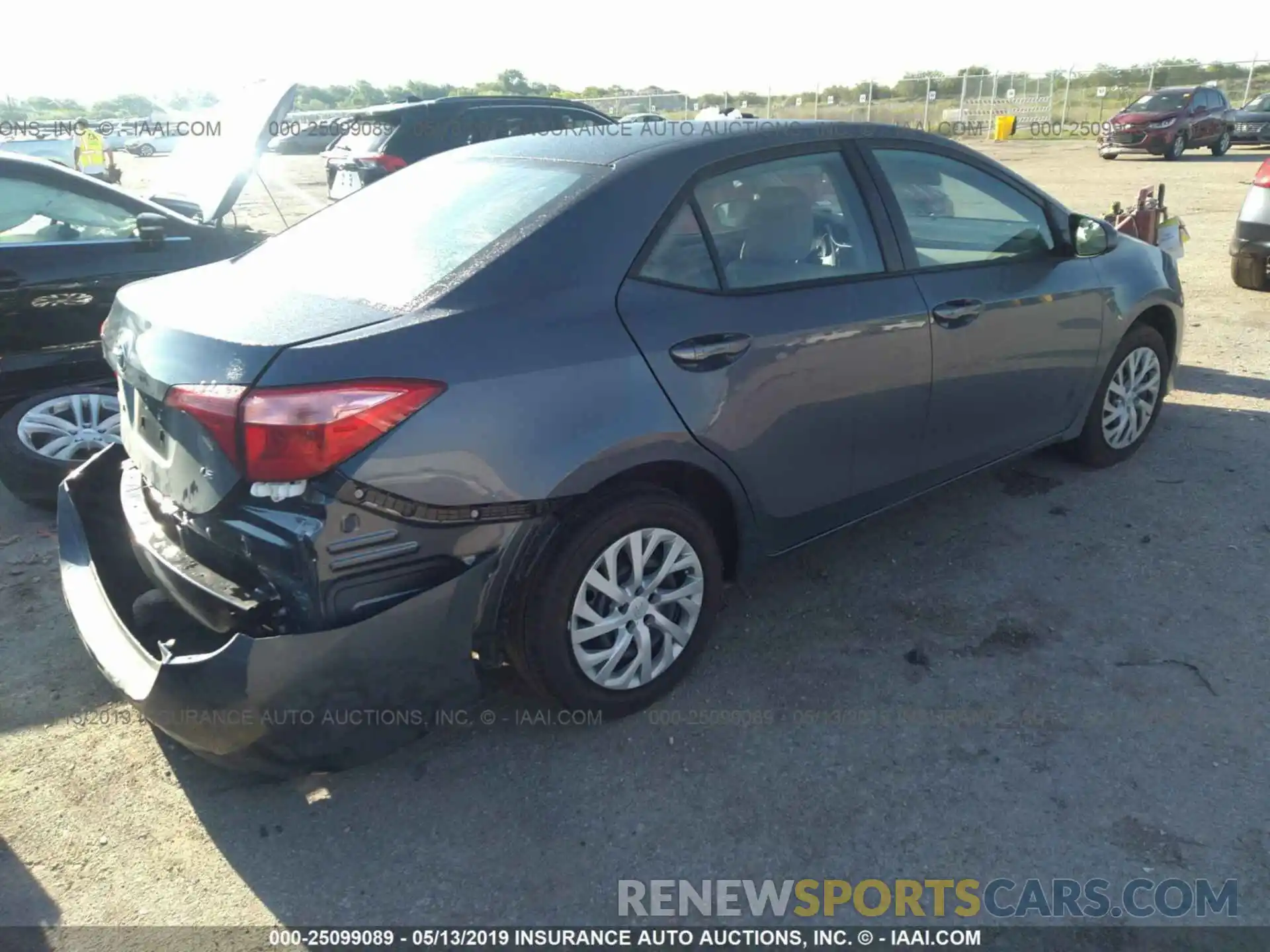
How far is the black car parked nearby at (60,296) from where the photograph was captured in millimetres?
4574

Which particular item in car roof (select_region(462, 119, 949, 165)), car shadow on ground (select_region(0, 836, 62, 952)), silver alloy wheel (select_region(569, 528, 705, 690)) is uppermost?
car roof (select_region(462, 119, 949, 165))

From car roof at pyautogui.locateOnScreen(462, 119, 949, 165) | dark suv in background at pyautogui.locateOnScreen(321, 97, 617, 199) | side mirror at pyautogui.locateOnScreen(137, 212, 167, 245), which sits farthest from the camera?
dark suv in background at pyautogui.locateOnScreen(321, 97, 617, 199)

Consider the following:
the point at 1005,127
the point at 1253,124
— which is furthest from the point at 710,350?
the point at 1005,127

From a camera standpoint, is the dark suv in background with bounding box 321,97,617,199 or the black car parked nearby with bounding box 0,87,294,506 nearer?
the black car parked nearby with bounding box 0,87,294,506

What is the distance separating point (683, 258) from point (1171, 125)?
24.0 metres

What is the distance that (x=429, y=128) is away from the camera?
37.0 feet

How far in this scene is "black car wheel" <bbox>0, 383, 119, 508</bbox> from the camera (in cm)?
448

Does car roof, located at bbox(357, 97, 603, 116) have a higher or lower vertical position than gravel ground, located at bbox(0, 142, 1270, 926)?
higher

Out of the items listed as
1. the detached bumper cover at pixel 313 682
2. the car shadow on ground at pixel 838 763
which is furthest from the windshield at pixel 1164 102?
the detached bumper cover at pixel 313 682

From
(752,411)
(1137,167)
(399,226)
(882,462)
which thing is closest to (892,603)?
(882,462)

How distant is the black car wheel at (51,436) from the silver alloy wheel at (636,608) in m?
2.79

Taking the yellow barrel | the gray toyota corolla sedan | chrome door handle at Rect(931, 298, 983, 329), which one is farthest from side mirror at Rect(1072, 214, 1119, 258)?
the yellow barrel

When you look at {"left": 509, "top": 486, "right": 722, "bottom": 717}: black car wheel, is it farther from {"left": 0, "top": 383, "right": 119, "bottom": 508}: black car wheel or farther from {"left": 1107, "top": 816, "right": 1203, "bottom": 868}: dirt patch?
{"left": 0, "top": 383, "right": 119, "bottom": 508}: black car wheel

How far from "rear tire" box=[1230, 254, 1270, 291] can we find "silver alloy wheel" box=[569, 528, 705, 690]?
7.27 m
